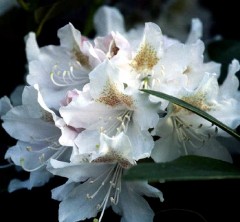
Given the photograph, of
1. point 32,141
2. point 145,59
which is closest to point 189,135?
point 145,59

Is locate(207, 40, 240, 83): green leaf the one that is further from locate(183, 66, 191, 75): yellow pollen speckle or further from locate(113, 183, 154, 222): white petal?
locate(113, 183, 154, 222): white petal

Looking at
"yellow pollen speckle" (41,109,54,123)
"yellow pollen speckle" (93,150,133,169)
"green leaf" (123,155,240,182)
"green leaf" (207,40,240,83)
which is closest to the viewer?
"green leaf" (123,155,240,182)

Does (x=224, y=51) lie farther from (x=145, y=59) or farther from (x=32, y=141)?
(x=32, y=141)

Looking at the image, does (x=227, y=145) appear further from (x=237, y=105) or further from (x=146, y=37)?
(x=146, y=37)

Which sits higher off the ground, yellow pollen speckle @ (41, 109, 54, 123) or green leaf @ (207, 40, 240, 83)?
yellow pollen speckle @ (41, 109, 54, 123)

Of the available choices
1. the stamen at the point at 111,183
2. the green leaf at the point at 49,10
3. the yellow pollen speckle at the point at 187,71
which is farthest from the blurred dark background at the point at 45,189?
the yellow pollen speckle at the point at 187,71

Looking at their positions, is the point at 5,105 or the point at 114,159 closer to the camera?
the point at 114,159

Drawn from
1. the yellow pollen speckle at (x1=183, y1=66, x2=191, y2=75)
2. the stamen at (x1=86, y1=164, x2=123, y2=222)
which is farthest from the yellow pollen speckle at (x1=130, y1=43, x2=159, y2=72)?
the stamen at (x1=86, y1=164, x2=123, y2=222)
